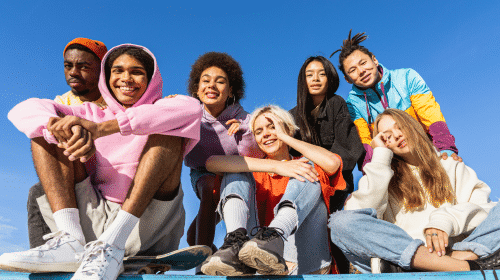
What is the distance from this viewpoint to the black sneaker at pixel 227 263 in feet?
6.66

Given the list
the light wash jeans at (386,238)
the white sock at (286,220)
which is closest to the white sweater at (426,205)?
the light wash jeans at (386,238)

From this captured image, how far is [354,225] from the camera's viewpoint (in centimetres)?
248

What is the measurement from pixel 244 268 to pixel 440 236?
1275 millimetres

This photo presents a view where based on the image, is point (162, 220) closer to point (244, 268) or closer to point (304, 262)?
point (244, 268)

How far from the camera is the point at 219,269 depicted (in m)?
2.06

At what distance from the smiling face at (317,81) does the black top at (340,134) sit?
0.12 metres

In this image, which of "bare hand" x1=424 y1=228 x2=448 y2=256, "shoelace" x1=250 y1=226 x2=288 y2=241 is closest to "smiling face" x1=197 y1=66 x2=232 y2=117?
"shoelace" x1=250 y1=226 x2=288 y2=241

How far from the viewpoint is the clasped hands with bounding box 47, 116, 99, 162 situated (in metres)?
2.16

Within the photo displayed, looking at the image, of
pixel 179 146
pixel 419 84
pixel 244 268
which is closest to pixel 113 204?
pixel 179 146

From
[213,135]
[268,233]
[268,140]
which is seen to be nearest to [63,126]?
[268,233]

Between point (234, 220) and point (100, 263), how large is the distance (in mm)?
859

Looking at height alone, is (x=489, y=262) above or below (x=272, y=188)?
below

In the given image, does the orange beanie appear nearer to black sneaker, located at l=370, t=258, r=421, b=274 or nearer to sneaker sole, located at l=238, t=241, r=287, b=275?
sneaker sole, located at l=238, t=241, r=287, b=275

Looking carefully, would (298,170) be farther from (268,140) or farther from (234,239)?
(234,239)
